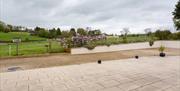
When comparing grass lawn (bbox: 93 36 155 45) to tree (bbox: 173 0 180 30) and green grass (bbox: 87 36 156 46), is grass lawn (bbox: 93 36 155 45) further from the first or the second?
tree (bbox: 173 0 180 30)

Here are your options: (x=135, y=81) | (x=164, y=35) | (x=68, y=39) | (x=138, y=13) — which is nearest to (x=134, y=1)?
(x=138, y=13)

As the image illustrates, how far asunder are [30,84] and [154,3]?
408 inches

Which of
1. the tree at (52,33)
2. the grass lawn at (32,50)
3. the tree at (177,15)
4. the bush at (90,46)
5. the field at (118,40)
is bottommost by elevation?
the grass lawn at (32,50)

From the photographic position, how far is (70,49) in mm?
10719

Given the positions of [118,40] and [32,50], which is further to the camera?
[118,40]

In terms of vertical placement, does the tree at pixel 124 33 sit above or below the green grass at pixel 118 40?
above

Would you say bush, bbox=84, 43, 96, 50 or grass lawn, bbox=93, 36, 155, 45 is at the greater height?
grass lawn, bbox=93, 36, 155, 45

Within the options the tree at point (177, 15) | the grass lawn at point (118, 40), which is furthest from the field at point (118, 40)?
the tree at point (177, 15)

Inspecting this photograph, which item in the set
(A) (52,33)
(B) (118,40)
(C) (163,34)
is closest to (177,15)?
(C) (163,34)

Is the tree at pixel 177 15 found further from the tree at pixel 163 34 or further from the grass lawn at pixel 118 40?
the grass lawn at pixel 118 40

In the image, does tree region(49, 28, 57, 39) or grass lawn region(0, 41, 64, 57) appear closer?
grass lawn region(0, 41, 64, 57)

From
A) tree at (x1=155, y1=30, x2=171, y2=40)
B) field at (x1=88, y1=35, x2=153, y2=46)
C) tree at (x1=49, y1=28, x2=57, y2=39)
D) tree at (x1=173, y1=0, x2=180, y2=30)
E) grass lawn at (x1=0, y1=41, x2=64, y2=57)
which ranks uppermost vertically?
tree at (x1=173, y1=0, x2=180, y2=30)

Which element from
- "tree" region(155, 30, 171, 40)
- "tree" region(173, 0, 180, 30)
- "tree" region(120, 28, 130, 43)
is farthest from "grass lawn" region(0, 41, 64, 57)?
"tree" region(173, 0, 180, 30)

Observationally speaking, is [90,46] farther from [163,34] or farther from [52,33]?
[52,33]
